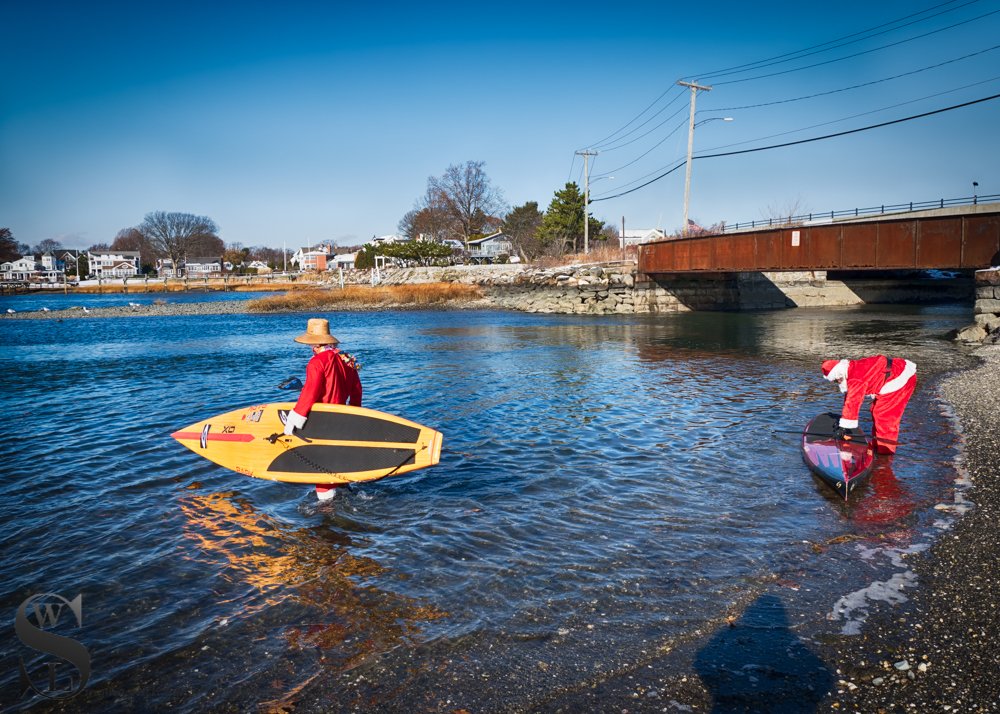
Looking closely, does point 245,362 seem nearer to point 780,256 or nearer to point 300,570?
point 300,570

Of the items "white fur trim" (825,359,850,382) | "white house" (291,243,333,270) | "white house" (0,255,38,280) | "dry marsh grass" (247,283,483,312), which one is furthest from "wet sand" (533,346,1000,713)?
"white house" (0,255,38,280)

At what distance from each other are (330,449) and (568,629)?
4.11 m

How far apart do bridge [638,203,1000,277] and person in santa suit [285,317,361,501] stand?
29502mm

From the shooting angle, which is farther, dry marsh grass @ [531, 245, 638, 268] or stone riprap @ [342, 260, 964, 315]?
dry marsh grass @ [531, 245, 638, 268]

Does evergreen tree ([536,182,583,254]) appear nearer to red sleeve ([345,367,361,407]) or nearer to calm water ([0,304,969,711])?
calm water ([0,304,969,711])

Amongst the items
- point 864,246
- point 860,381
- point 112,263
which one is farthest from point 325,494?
point 112,263

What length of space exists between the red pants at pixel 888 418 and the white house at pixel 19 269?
167120 mm

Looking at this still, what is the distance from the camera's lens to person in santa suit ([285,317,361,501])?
808cm

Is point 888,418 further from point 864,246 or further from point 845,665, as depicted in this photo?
point 864,246

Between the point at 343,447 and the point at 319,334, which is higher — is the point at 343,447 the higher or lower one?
the lower one

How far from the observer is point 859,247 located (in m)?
31.5

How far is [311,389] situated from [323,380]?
22 cm

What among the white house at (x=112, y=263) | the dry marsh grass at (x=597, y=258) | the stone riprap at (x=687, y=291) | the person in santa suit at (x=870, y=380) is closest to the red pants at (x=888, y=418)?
the person in santa suit at (x=870, y=380)

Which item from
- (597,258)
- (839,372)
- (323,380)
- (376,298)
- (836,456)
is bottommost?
(836,456)
